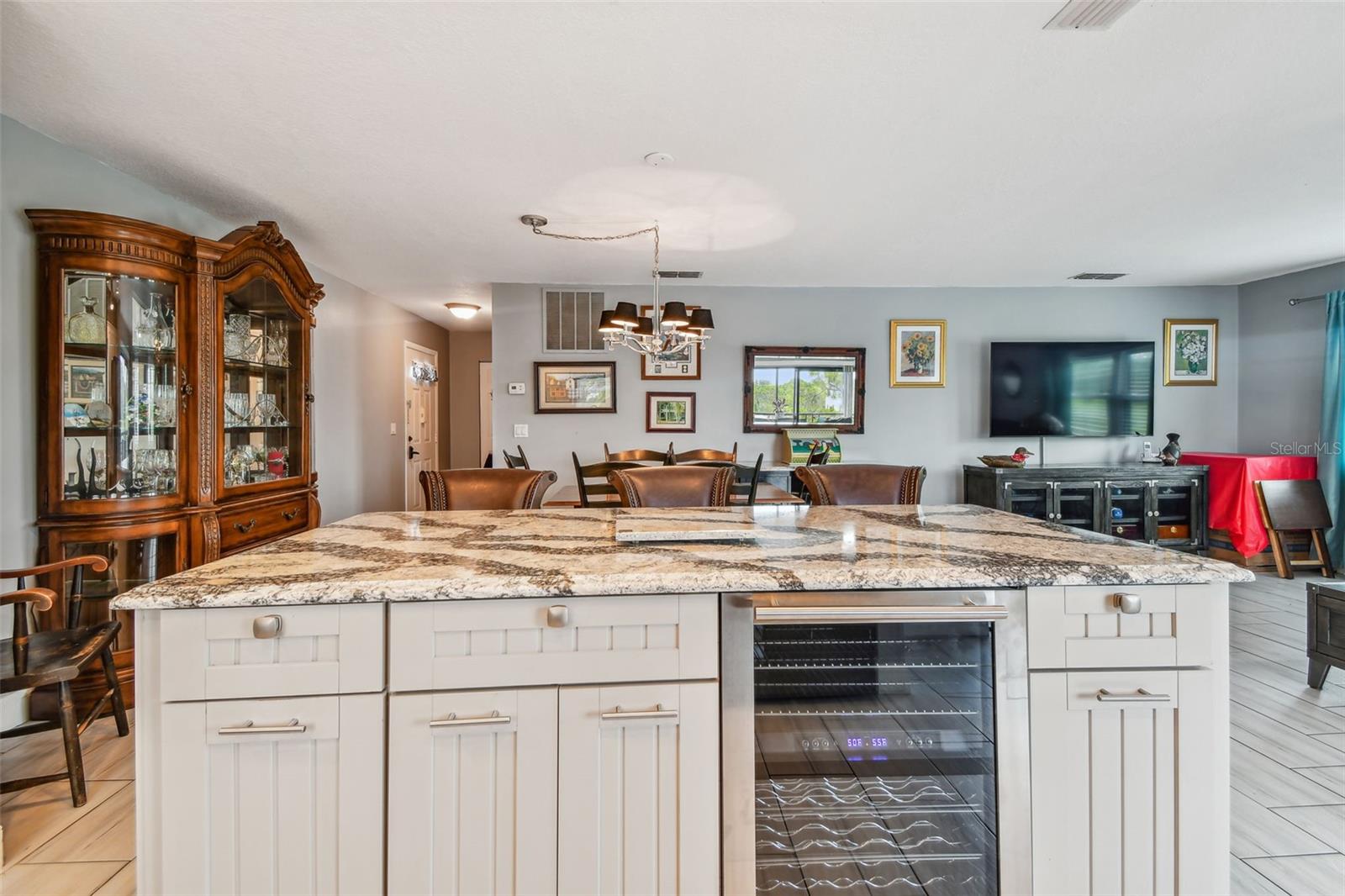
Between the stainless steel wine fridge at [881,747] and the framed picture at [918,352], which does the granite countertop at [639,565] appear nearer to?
the stainless steel wine fridge at [881,747]

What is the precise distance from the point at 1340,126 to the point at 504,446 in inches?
207

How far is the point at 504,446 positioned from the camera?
213 inches

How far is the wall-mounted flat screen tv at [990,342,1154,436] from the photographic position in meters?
5.38

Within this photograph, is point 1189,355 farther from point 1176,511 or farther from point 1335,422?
point 1176,511

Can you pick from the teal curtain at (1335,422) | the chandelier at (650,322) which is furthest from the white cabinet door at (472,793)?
the teal curtain at (1335,422)

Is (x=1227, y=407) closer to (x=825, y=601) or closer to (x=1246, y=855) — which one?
(x=1246, y=855)

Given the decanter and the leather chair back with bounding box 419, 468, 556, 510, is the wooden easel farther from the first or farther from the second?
the decanter

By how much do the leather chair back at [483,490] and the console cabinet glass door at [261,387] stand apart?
145 centimetres

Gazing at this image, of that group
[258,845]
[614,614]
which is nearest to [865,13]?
[614,614]

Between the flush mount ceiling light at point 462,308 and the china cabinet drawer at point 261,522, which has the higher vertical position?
the flush mount ceiling light at point 462,308

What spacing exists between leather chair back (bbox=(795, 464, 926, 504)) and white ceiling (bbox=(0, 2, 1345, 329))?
137 centimetres

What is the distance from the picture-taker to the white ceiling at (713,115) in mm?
1839

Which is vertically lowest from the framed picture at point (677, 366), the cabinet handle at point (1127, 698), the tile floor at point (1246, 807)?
the tile floor at point (1246, 807)

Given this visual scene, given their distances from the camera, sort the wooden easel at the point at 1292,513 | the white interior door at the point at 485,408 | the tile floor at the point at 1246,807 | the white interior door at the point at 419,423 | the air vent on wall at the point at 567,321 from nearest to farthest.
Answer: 1. the tile floor at the point at 1246,807
2. the wooden easel at the point at 1292,513
3. the air vent on wall at the point at 567,321
4. the white interior door at the point at 419,423
5. the white interior door at the point at 485,408
